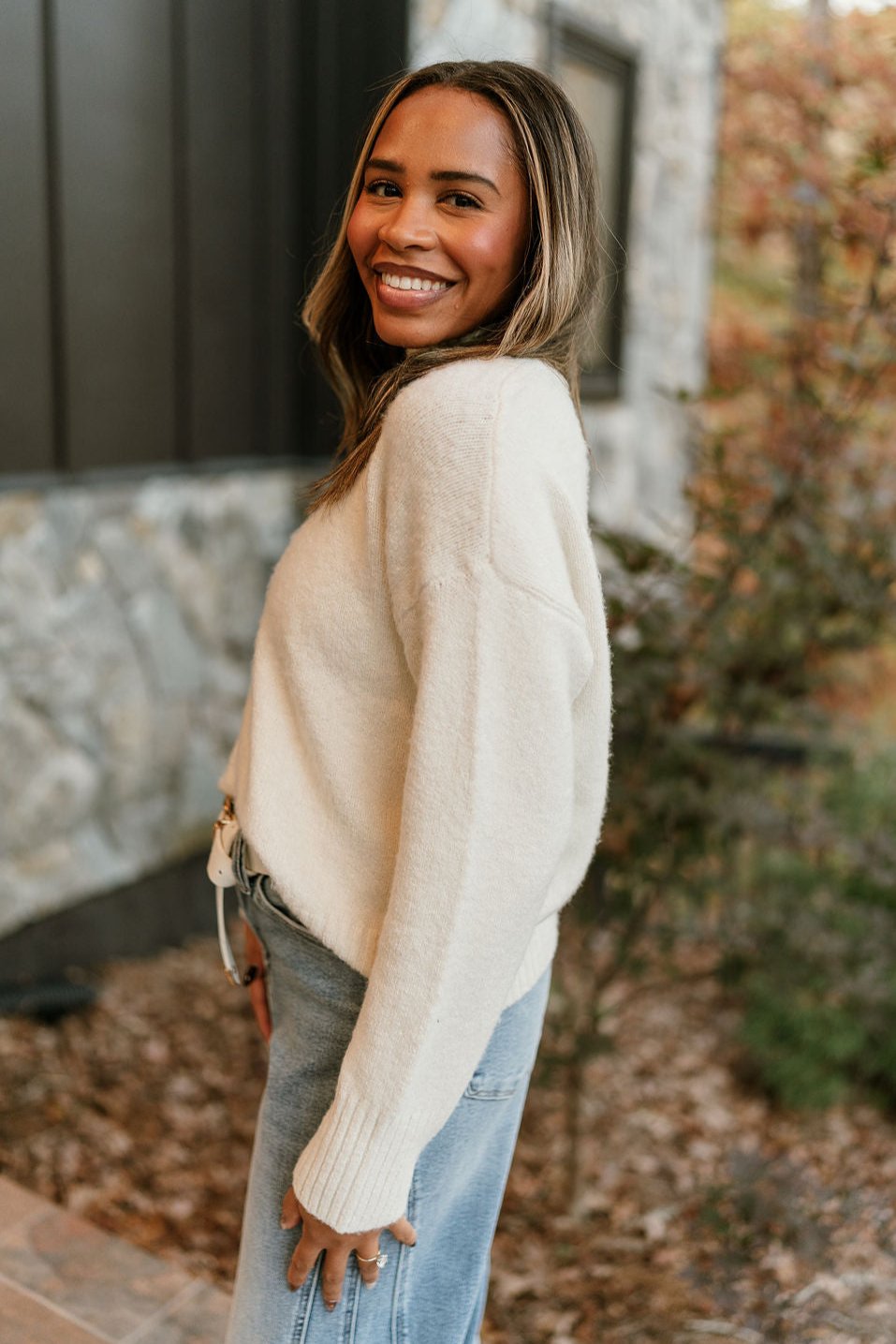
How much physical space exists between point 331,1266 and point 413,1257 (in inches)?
3.8

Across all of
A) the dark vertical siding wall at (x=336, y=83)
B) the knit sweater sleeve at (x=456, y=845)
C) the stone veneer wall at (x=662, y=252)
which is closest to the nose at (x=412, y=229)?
the knit sweater sleeve at (x=456, y=845)

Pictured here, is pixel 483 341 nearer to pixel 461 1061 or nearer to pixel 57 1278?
pixel 461 1061

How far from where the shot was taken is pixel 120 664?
128 inches

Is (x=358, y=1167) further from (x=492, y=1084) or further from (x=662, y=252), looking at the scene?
(x=662, y=252)

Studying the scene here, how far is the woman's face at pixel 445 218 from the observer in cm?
109

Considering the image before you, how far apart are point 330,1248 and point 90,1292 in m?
1.10

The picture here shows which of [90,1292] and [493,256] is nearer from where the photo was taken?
[493,256]

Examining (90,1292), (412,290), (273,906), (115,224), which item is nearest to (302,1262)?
(273,906)

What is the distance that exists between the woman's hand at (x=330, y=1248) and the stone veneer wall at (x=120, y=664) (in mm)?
2058

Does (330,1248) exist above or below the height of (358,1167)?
below

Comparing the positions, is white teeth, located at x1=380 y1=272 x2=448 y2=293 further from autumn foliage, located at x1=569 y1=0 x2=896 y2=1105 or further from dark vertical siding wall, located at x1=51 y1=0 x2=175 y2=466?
dark vertical siding wall, located at x1=51 y1=0 x2=175 y2=466

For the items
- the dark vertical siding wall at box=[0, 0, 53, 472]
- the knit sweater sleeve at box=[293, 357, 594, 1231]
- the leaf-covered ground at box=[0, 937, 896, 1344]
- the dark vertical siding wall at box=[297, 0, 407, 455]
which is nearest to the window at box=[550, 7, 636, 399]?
the dark vertical siding wall at box=[297, 0, 407, 455]

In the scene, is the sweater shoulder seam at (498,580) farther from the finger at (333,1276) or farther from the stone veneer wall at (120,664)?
the stone veneer wall at (120,664)

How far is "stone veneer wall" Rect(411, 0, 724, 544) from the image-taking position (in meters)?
4.52
